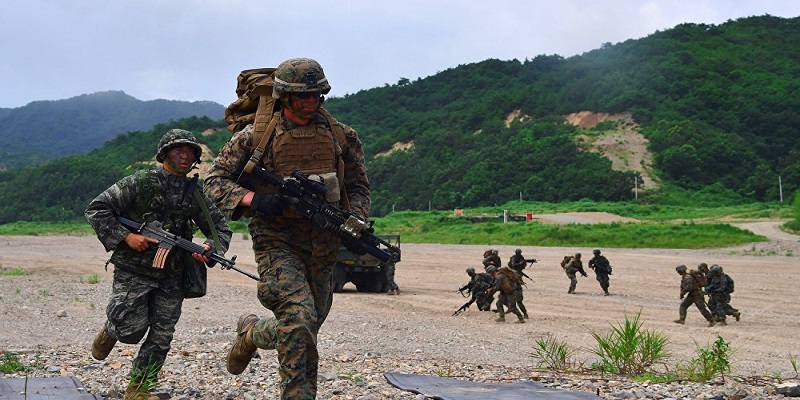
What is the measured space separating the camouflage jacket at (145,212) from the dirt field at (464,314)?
3.18 m

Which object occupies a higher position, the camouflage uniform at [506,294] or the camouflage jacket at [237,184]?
the camouflage jacket at [237,184]

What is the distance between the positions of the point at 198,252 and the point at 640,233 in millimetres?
36129

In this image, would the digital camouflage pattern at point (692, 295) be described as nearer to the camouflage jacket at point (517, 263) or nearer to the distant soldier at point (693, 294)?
the distant soldier at point (693, 294)

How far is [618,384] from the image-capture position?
7285 millimetres

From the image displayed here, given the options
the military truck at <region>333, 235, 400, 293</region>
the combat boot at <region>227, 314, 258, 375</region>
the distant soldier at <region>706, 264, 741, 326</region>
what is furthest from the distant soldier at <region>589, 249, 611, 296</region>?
the combat boot at <region>227, 314, 258, 375</region>

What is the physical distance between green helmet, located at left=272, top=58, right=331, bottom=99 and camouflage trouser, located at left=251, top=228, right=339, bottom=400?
0.85 meters

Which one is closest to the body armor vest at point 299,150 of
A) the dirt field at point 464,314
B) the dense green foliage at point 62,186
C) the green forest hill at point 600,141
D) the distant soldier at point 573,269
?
the dirt field at point 464,314

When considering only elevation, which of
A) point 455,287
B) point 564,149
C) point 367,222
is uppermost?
point 564,149

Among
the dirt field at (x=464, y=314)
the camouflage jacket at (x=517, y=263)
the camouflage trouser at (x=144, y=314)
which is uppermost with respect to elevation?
the camouflage trouser at (x=144, y=314)

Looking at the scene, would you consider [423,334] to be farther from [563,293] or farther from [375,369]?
[563,293]

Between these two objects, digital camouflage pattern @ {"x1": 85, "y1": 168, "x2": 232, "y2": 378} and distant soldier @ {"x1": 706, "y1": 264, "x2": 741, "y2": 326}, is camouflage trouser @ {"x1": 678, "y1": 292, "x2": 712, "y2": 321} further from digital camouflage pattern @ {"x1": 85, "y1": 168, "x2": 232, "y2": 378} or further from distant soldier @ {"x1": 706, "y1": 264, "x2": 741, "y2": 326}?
digital camouflage pattern @ {"x1": 85, "y1": 168, "x2": 232, "y2": 378}

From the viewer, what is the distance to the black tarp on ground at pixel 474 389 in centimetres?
638

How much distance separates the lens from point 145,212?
264 inches

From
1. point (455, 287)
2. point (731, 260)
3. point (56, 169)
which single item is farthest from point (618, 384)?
point (56, 169)
